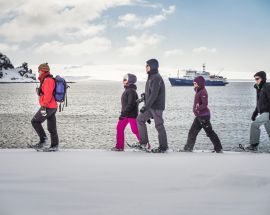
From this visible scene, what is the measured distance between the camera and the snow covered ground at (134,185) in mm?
3883

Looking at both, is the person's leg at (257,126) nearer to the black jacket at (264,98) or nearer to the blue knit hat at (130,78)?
the black jacket at (264,98)

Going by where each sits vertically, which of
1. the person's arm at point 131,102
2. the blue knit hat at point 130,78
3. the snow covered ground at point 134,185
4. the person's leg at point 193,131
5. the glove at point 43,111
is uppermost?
the blue knit hat at point 130,78

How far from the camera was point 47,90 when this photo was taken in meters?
7.34

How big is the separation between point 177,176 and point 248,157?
6.96 ft

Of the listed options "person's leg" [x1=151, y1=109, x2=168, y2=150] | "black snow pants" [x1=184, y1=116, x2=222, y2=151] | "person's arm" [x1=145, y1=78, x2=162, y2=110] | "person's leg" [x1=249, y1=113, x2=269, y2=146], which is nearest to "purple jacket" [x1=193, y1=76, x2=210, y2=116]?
"black snow pants" [x1=184, y1=116, x2=222, y2=151]

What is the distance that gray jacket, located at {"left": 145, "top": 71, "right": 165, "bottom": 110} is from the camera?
7059 millimetres

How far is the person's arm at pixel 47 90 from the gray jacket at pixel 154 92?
6.08 feet

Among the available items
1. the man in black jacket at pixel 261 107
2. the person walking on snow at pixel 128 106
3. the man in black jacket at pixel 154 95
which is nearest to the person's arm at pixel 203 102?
the man in black jacket at pixel 154 95

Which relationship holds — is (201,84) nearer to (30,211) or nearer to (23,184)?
(23,184)

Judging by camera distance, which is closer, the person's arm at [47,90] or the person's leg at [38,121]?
the person's arm at [47,90]

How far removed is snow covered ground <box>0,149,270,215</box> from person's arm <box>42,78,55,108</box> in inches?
50.4

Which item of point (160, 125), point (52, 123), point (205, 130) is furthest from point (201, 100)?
point (52, 123)

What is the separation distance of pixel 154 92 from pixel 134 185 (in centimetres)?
275

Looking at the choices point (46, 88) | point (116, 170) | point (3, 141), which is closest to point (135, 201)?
point (116, 170)
